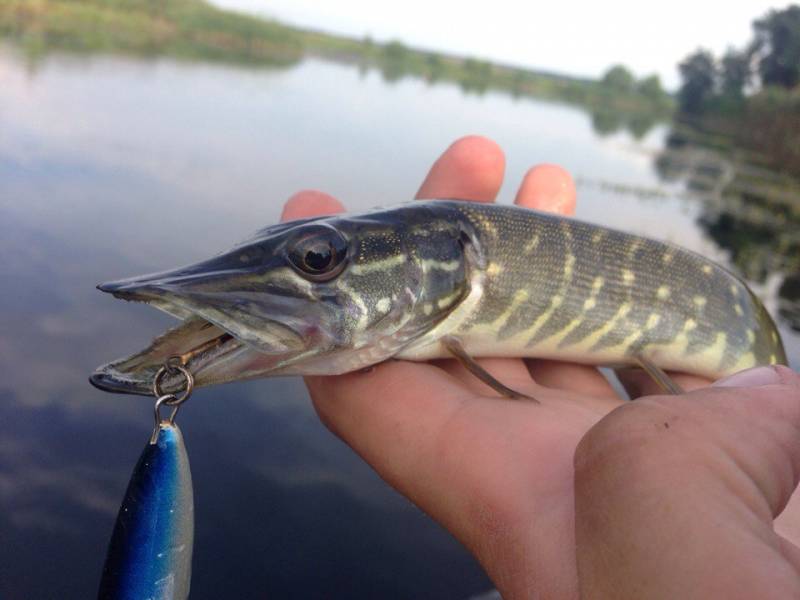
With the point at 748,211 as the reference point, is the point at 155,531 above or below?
above

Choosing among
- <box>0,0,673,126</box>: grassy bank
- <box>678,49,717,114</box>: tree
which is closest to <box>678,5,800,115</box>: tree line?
<box>678,49,717,114</box>: tree

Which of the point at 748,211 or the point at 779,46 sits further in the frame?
the point at 779,46

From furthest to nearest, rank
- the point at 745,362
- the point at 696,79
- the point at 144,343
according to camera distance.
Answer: the point at 696,79
the point at 144,343
the point at 745,362

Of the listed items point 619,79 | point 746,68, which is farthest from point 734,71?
point 619,79

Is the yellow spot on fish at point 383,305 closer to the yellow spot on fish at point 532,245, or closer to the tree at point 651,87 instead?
the yellow spot on fish at point 532,245

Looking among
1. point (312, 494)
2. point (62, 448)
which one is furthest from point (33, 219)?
point (312, 494)

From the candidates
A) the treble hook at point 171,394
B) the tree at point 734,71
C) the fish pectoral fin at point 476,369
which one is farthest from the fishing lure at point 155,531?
the tree at point 734,71

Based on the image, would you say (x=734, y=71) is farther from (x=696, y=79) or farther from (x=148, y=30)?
(x=148, y=30)
